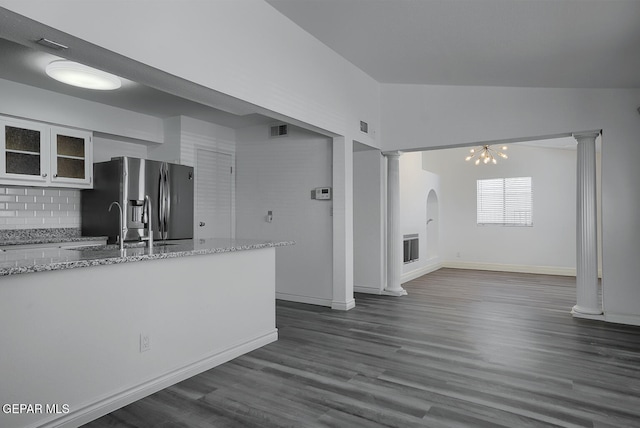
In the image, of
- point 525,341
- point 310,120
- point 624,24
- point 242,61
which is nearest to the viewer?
point 624,24

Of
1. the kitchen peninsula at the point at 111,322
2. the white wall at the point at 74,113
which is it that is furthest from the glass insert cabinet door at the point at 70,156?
the kitchen peninsula at the point at 111,322

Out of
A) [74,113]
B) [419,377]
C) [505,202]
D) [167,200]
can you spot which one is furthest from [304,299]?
[505,202]

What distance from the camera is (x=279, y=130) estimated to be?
5.68m

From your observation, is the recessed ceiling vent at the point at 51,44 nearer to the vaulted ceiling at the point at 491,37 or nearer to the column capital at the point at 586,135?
the vaulted ceiling at the point at 491,37

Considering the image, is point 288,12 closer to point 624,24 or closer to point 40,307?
point 624,24

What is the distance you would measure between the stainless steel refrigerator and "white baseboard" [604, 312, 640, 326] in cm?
513

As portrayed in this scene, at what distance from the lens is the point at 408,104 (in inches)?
223

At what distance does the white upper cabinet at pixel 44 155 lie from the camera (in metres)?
4.16

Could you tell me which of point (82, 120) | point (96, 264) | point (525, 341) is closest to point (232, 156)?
point (82, 120)

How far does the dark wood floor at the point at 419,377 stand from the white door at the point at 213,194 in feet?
6.59

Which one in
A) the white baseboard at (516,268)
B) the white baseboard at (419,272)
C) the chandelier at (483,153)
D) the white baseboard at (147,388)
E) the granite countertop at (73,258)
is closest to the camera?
the granite countertop at (73,258)

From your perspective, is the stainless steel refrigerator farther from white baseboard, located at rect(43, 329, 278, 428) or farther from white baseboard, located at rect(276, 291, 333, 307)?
white baseboard, located at rect(43, 329, 278, 428)

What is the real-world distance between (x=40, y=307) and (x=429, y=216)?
322 inches

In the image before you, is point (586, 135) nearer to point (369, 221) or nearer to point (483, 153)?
point (369, 221)
